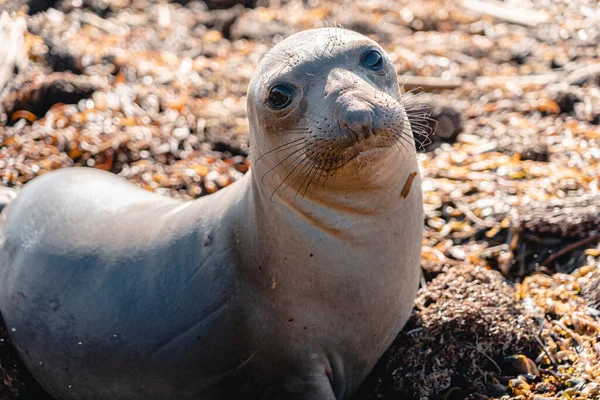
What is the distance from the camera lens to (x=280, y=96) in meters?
4.17

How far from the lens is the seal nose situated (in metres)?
3.81

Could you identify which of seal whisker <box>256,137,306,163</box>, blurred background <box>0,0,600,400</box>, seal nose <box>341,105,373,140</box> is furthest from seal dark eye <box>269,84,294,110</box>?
blurred background <box>0,0,600,400</box>

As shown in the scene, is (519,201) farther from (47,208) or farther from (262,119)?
(47,208)

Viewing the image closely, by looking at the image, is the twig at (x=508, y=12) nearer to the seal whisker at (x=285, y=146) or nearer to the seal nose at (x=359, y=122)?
the seal whisker at (x=285, y=146)

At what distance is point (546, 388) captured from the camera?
449 centimetres

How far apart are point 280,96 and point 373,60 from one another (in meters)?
0.52

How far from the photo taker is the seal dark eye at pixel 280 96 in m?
A: 4.16

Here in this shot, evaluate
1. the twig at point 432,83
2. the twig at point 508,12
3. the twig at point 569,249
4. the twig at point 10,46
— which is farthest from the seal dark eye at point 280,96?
the twig at point 508,12

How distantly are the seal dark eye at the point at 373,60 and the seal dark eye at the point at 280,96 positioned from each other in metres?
0.42

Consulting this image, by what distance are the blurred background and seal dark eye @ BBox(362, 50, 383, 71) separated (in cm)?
45

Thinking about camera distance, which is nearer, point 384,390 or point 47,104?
point 384,390

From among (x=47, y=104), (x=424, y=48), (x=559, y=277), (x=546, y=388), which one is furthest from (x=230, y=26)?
(x=546, y=388)

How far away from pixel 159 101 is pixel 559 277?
12.8ft

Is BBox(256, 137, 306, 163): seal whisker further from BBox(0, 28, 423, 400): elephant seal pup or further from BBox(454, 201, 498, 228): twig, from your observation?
BBox(454, 201, 498, 228): twig
